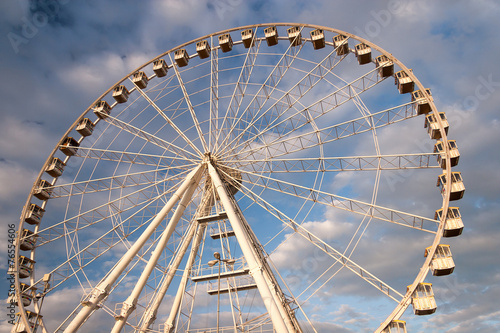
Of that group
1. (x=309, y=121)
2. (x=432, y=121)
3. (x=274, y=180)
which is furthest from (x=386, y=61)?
(x=274, y=180)

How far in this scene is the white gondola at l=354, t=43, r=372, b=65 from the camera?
25156 millimetres

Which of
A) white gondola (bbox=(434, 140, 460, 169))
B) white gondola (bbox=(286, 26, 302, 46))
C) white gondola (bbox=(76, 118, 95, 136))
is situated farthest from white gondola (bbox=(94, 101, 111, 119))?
white gondola (bbox=(434, 140, 460, 169))

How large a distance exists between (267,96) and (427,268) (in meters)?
13.7

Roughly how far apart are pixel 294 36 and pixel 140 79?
11.4 meters

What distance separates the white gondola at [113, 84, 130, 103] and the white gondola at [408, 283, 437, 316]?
22096 mm

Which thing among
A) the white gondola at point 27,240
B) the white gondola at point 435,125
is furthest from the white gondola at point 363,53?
the white gondola at point 27,240

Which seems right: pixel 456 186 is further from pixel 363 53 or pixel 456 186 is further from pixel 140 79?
pixel 140 79

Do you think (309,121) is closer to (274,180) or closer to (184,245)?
(274,180)

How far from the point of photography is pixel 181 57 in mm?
28797

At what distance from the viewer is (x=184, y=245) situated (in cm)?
2372

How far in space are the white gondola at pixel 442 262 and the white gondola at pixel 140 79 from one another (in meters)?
22.0

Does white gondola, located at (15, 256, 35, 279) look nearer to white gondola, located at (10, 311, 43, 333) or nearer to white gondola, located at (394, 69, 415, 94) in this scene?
white gondola, located at (10, 311, 43, 333)

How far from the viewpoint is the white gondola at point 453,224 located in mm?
19453

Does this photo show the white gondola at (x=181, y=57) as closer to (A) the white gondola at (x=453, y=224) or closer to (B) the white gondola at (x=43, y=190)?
(B) the white gondola at (x=43, y=190)
